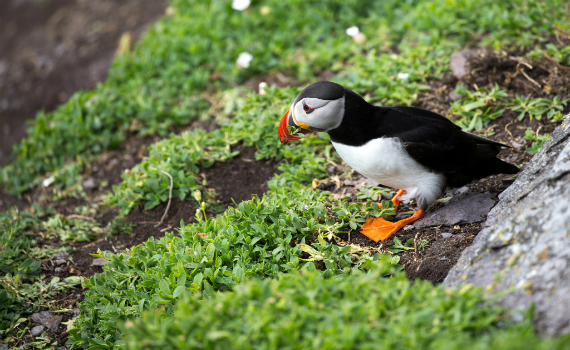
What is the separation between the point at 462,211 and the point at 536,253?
1221 millimetres

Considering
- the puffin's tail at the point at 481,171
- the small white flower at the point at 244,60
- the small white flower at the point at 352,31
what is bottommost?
the puffin's tail at the point at 481,171

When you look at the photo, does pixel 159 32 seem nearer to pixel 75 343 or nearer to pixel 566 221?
pixel 75 343

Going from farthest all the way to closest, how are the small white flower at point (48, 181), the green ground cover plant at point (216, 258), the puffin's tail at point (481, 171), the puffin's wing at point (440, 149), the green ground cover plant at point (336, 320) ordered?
the small white flower at point (48, 181), the puffin's tail at point (481, 171), the puffin's wing at point (440, 149), the green ground cover plant at point (216, 258), the green ground cover plant at point (336, 320)

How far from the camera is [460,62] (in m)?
4.82

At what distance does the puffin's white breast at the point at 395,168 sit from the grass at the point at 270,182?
32cm

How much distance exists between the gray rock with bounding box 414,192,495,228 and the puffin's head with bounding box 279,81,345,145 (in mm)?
982

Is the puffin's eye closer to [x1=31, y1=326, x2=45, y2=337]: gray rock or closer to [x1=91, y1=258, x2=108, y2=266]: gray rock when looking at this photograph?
[x1=91, y1=258, x2=108, y2=266]: gray rock

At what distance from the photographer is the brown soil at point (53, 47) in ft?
22.1

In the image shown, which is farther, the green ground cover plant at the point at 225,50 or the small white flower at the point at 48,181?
the green ground cover plant at the point at 225,50

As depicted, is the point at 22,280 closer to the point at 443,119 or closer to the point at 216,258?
the point at 216,258

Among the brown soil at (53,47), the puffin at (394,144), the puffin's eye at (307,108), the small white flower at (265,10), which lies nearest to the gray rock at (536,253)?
the puffin at (394,144)

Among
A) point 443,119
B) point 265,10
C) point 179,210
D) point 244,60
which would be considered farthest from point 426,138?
point 265,10

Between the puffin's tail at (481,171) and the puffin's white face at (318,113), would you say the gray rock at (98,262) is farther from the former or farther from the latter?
the puffin's tail at (481,171)

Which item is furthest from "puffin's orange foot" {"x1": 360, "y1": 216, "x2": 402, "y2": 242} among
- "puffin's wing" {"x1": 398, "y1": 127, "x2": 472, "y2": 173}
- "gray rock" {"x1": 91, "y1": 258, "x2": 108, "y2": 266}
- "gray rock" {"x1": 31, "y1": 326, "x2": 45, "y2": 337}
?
"gray rock" {"x1": 31, "y1": 326, "x2": 45, "y2": 337}
